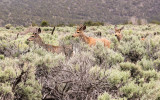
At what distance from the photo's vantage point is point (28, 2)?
396 feet

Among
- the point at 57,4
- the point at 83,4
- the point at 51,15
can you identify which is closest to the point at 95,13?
the point at 83,4

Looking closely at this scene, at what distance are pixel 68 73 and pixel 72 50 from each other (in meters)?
3.26

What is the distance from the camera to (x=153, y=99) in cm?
314

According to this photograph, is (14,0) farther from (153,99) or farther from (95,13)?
(153,99)

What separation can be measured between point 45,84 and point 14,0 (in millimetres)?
→ 127331

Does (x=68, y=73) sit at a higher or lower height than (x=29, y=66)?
lower

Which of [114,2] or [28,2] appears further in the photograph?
[114,2]

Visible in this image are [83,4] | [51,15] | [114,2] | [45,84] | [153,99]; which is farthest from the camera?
[114,2]

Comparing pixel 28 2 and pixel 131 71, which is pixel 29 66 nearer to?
pixel 131 71

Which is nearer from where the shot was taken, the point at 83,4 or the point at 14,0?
the point at 14,0

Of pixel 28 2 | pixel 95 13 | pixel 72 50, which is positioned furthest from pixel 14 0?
pixel 72 50

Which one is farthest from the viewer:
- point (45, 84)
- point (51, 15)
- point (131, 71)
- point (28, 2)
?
point (28, 2)

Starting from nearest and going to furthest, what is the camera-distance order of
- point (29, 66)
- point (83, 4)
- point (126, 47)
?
point (29, 66) → point (126, 47) → point (83, 4)

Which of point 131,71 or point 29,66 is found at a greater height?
point 29,66
